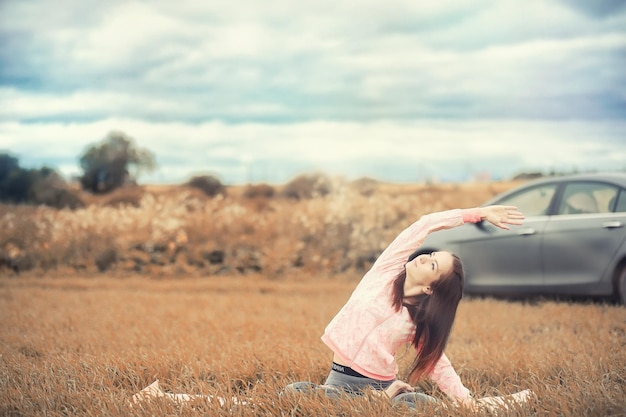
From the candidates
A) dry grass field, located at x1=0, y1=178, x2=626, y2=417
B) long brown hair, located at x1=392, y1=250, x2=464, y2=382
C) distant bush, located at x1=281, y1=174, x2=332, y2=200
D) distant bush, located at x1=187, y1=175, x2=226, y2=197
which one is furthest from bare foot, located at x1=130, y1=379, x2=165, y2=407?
distant bush, located at x1=187, y1=175, x2=226, y2=197

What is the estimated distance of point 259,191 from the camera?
20.5 m

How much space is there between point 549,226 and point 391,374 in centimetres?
510

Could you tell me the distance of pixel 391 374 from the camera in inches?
157

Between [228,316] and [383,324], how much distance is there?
4.01 metres

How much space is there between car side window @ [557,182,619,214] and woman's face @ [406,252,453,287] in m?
4.93

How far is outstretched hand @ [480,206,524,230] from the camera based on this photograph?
12.6 feet

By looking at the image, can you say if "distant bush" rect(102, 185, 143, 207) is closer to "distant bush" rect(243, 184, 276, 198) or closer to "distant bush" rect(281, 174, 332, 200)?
"distant bush" rect(243, 184, 276, 198)

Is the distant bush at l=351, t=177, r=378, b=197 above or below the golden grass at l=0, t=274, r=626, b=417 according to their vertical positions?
above

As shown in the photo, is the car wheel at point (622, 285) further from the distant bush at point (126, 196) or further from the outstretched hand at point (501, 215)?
the distant bush at point (126, 196)

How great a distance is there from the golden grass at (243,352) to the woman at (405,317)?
0.69ft

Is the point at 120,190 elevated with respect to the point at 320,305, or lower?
elevated

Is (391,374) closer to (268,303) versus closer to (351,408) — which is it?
(351,408)

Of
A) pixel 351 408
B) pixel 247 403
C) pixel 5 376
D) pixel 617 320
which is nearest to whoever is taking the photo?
pixel 351 408

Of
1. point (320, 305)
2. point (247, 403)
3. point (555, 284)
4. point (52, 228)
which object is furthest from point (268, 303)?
point (52, 228)
